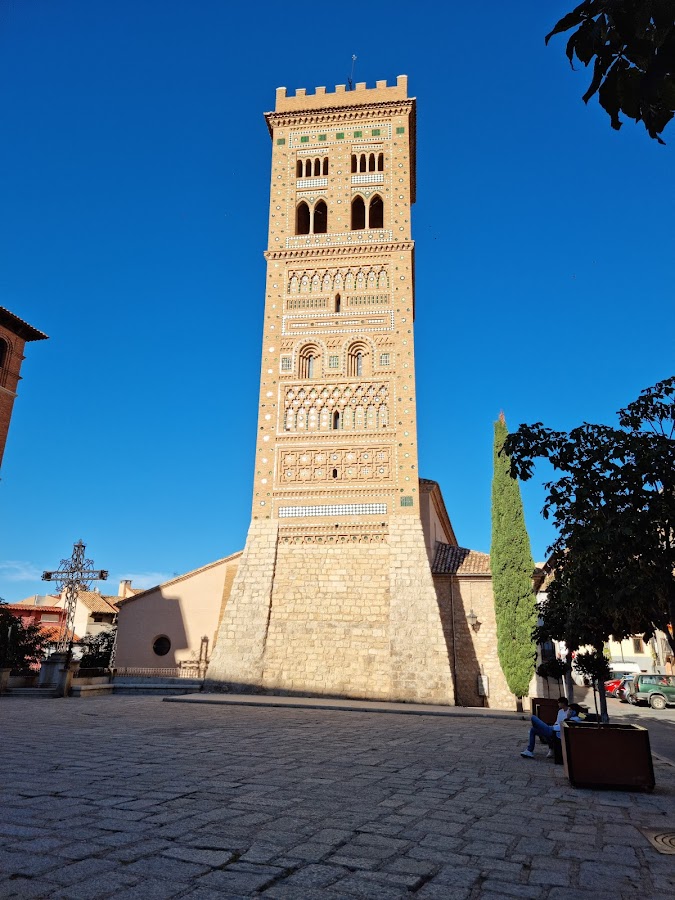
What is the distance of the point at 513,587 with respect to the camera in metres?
22.4

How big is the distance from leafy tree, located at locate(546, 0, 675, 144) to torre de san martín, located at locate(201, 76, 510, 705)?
59.9 ft

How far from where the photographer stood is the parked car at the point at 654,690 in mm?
26891

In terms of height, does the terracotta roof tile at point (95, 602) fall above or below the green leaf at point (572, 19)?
above

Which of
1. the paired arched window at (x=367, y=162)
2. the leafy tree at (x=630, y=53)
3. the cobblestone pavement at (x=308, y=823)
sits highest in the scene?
the paired arched window at (x=367, y=162)

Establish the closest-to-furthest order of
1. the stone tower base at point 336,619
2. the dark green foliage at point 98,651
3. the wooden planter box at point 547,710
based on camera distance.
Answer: the wooden planter box at point 547,710 → the stone tower base at point 336,619 → the dark green foliage at point 98,651

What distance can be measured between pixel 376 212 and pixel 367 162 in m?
2.34

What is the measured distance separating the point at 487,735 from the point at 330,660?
8434 millimetres

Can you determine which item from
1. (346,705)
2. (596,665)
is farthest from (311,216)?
(596,665)

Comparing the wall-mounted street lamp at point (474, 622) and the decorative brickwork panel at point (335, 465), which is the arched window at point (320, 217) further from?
the wall-mounted street lamp at point (474, 622)

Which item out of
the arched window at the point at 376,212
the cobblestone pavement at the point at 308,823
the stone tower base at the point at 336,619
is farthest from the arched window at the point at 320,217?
the cobblestone pavement at the point at 308,823

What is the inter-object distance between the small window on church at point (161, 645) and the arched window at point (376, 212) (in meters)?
19.3

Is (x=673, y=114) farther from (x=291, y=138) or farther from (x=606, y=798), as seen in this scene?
(x=291, y=138)

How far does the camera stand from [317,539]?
70.6 feet

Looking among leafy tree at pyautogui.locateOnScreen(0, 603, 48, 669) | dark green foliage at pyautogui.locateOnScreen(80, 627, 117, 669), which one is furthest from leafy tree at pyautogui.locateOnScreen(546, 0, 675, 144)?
dark green foliage at pyautogui.locateOnScreen(80, 627, 117, 669)
